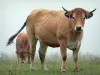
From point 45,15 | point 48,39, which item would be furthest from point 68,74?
point 45,15

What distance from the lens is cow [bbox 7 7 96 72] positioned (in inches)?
643

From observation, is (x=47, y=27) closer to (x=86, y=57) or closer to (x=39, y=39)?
(x=39, y=39)

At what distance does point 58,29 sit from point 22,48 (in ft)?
30.0

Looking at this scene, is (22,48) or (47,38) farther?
(22,48)

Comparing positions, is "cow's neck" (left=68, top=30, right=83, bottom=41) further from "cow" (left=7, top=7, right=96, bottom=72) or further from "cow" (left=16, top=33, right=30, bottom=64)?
"cow" (left=16, top=33, right=30, bottom=64)

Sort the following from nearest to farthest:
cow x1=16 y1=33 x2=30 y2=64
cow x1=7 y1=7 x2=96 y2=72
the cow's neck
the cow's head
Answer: the cow's head, cow x1=7 y1=7 x2=96 y2=72, the cow's neck, cow x1=16 y1=33 x2=30 y2=64

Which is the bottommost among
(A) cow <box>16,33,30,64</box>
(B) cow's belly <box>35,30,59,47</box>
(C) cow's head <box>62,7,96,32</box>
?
(A) cow <box>16,33,30,64</box>

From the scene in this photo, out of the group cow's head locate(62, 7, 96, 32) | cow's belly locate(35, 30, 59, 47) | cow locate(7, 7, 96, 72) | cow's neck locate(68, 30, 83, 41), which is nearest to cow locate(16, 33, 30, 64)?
cow locate(7, 7, 96, 72)

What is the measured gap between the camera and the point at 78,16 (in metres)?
16.2

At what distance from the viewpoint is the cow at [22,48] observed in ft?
83.2

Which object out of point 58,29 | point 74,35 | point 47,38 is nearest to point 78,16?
point 74,35

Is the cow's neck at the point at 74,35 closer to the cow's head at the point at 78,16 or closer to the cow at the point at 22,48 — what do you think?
the cow's head at the point at 78,16

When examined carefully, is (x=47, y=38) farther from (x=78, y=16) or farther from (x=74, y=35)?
(x=78, y=16)

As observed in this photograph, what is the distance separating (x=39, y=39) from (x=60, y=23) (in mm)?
1588
